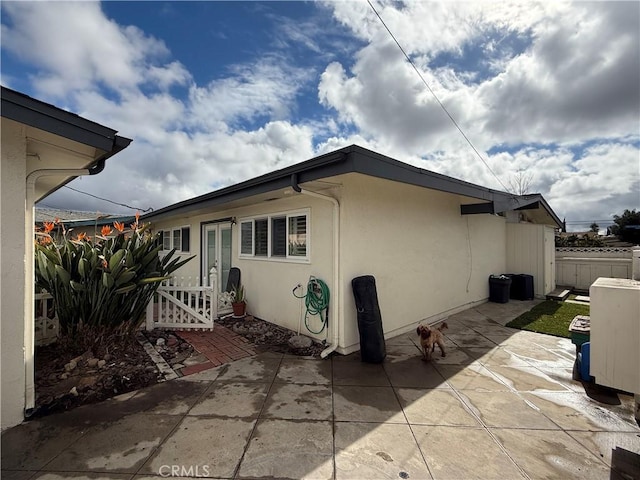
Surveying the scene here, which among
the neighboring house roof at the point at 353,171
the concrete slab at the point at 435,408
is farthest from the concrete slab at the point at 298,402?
the neighboring house roof at the point at 353,171

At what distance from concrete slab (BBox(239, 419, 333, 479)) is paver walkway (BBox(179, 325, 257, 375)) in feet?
5.70

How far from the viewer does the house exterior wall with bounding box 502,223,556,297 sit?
30.0ft

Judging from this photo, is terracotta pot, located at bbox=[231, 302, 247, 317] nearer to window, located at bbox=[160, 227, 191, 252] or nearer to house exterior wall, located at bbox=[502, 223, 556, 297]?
window, located at bbox=[160, 227, 191, 252]

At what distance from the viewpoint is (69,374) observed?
3.48 meters

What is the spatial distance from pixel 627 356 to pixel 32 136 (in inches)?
228

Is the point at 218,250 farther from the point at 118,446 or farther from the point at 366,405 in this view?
the point at 366,405

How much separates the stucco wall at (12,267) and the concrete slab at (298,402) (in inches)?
93.9

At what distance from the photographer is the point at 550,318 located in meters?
6.61

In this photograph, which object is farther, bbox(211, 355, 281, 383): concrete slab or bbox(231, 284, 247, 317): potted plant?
bbox(231, 284, 247, 317): potted plant

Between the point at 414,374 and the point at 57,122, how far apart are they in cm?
477

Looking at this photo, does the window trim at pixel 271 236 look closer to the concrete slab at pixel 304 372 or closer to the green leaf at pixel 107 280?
the concrete slab at pixel 304 372

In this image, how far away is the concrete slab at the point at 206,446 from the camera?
2.12m

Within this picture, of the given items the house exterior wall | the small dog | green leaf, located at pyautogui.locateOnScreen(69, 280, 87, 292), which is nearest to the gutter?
the small dog

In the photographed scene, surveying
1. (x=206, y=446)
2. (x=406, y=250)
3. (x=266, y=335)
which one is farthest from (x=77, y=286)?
(x=406, y=250)
